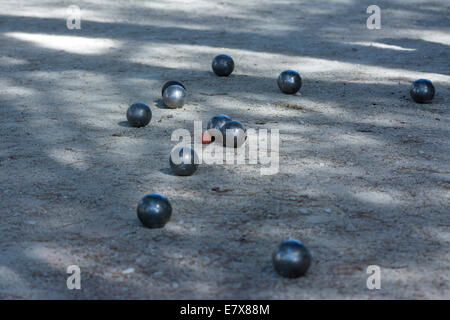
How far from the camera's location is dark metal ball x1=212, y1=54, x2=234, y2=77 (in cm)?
832

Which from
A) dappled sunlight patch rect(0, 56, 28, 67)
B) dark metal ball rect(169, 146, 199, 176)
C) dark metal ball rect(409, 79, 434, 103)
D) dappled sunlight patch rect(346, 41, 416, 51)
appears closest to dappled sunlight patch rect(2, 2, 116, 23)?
dappled sunlight patch rect(0, 56, 28, 67)

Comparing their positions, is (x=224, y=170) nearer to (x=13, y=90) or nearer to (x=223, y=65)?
(x=223, y=65)

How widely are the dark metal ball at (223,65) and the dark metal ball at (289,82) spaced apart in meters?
1.00

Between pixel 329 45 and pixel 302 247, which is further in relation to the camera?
pixel 329 45

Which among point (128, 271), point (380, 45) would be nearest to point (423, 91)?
point (380, 45)

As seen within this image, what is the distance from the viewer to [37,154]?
5.70 metres

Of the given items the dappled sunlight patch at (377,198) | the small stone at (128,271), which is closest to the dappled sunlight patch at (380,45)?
the dappled sunlight patch at (377,198)

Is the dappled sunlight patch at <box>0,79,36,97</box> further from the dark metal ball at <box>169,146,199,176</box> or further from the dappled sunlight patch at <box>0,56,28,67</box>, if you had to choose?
the dark metal ball at <box>169,146,199,176</box>

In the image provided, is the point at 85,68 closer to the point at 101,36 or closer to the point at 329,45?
the point at 101,36

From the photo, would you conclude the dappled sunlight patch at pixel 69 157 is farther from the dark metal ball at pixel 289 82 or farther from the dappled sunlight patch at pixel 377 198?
the dark metal ball at pixel 289 82

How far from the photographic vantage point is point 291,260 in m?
3.58

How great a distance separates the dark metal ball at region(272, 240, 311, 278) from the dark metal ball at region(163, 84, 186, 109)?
12.3 feet

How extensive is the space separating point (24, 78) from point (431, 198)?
5952 mm

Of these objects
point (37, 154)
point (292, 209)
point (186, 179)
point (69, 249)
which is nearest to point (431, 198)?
point (292, 209)
